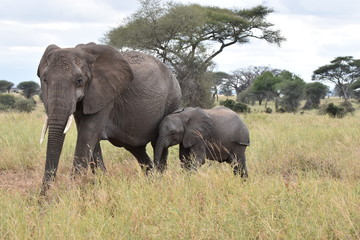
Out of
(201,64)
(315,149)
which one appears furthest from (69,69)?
(201,64)

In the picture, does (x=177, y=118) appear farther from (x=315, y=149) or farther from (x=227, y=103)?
(x=227, y=103)

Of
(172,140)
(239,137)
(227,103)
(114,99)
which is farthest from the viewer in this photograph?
(227,103)

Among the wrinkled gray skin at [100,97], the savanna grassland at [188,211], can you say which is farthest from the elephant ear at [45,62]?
the savanna grassland at [188,211]

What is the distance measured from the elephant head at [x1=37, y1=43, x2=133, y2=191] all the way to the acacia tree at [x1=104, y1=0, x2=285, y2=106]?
60.6 ft

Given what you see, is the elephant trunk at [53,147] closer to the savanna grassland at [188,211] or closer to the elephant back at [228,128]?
the savanna grassland at [188,211]

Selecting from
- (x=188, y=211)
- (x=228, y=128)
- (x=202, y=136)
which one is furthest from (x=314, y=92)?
(x=188, y=211)

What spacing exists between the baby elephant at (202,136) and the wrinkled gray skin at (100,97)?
0.87 ft

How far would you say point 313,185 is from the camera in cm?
414

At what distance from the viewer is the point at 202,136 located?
5344mm

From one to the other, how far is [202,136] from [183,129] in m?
0.24

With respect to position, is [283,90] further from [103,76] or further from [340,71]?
[103,76]

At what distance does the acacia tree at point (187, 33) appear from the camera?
78.3 ft

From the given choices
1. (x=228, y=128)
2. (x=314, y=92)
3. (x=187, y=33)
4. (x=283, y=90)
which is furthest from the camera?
(x=314, y=92)

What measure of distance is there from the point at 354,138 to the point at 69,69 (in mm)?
6404
